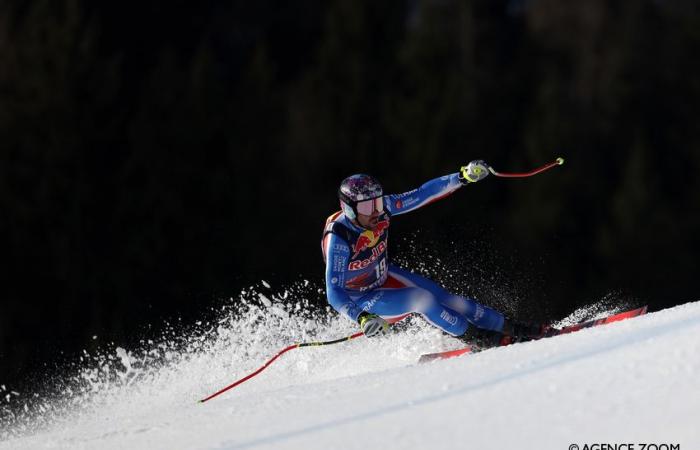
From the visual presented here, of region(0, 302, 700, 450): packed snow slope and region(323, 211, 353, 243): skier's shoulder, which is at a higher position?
region(323, 211, 353, 243): skier's shoulder

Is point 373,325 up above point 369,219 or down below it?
below

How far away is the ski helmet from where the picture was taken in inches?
245

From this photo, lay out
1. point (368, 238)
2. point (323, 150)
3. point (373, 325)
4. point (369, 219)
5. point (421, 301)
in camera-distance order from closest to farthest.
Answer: point (373, 325)
point (421, 301)
point (369, 219)
point (368, 238)
point (323, 150)

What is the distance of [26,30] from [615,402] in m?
18.2

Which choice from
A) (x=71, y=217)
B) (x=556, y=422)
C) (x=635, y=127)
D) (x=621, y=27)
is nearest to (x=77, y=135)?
(x=71, y=217)

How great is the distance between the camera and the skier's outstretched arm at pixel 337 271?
6.18 meters

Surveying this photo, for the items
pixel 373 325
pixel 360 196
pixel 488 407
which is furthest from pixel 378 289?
pixel 488 407

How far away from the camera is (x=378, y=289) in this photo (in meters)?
6.50

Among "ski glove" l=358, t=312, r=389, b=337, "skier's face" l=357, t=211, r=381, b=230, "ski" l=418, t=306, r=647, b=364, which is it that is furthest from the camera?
"skier's face" l=357, t=211, r=381, b=230

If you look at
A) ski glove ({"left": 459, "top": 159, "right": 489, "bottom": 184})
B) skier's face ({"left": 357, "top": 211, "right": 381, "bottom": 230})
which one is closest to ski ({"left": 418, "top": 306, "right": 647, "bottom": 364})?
skier's face ({"left": 357, "top": 211, "right": 381, "bottom": 230})

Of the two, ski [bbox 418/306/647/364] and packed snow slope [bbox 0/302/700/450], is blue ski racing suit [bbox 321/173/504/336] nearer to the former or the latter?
ski [bbox 418/306/647/364]

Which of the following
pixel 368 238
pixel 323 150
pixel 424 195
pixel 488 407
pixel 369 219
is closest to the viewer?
pixel 488 407

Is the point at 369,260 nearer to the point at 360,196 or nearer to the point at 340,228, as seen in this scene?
the point at 340,228

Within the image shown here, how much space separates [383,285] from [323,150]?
640 inches
